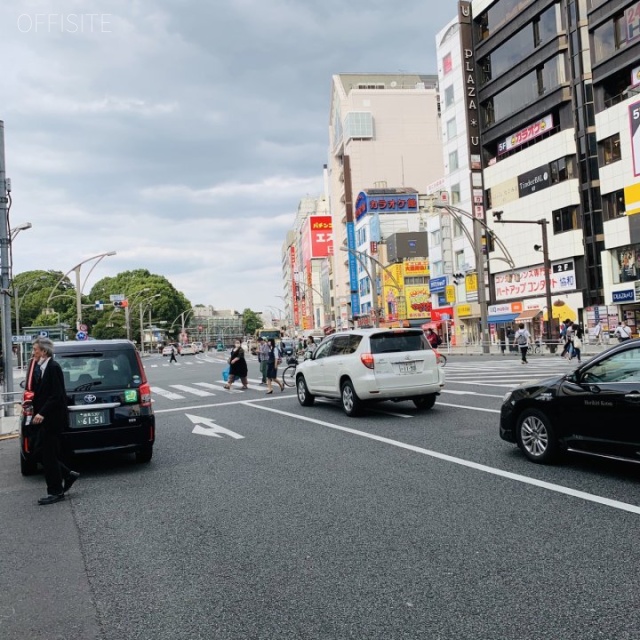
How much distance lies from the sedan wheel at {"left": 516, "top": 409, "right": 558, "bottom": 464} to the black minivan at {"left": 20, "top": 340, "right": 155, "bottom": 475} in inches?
177

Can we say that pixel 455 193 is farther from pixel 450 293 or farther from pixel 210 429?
pixel 210 429

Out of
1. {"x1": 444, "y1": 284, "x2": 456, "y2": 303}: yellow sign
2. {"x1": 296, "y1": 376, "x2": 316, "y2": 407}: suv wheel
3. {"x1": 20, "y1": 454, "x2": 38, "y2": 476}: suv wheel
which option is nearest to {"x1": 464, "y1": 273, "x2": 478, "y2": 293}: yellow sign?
{"x1": 444, "y1": 284, "x2": 456, "y2": 303}: yellow sign

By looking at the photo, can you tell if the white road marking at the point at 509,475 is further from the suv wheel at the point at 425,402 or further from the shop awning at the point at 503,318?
the shop awning at the point at 503,318

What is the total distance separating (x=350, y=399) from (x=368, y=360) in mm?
944

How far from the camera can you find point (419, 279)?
70000mm

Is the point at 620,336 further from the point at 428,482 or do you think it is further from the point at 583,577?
the point at 583,577

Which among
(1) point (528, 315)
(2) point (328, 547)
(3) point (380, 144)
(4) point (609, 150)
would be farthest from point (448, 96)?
(2) point (328, 547)

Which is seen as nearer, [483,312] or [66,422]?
[66,422]

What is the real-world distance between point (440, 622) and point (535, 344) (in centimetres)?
3400

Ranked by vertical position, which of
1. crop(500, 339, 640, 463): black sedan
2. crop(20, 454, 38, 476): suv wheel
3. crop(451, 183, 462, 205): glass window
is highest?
crop(451, 183, 462, 205): glass window

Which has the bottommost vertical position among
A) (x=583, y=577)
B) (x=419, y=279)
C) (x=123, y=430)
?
(x=583, y=577)

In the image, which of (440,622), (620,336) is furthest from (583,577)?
(620,336)

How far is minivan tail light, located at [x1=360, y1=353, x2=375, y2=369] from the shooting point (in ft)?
38.8

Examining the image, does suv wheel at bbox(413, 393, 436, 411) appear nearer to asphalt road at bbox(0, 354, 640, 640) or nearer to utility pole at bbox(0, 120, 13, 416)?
asphalt road at bbox(0, 354, 640, 640)
